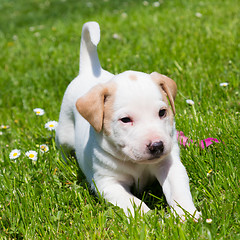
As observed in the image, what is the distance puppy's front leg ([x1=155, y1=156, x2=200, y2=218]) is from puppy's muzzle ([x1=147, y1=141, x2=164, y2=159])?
312 millimetres

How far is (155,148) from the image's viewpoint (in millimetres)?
2521

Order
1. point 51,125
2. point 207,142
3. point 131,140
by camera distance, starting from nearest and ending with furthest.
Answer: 1. point 131,140
2. point 207,142
3. point 51,125

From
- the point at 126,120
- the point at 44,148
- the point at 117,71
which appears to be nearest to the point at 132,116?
the point at 126,120

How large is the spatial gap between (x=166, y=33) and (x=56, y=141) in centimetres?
289

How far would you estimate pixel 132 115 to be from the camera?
104 inches

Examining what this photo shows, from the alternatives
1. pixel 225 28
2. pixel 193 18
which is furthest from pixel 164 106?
pixel 193 18

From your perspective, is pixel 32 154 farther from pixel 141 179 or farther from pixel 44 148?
pixel 141 179

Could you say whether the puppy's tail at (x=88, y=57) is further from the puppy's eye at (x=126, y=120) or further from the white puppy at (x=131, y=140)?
the puppy's eye at (x=126, y=120)

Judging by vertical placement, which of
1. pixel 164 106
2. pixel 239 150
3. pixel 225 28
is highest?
pixel 164 106

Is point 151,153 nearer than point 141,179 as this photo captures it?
Yes

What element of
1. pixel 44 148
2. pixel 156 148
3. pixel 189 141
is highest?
pixel 156 148

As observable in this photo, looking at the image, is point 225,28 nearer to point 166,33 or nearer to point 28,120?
point 166,33

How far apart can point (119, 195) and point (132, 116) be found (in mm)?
546

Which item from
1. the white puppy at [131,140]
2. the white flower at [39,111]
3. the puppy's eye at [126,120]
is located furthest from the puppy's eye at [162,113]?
the white flower at [39,111]
